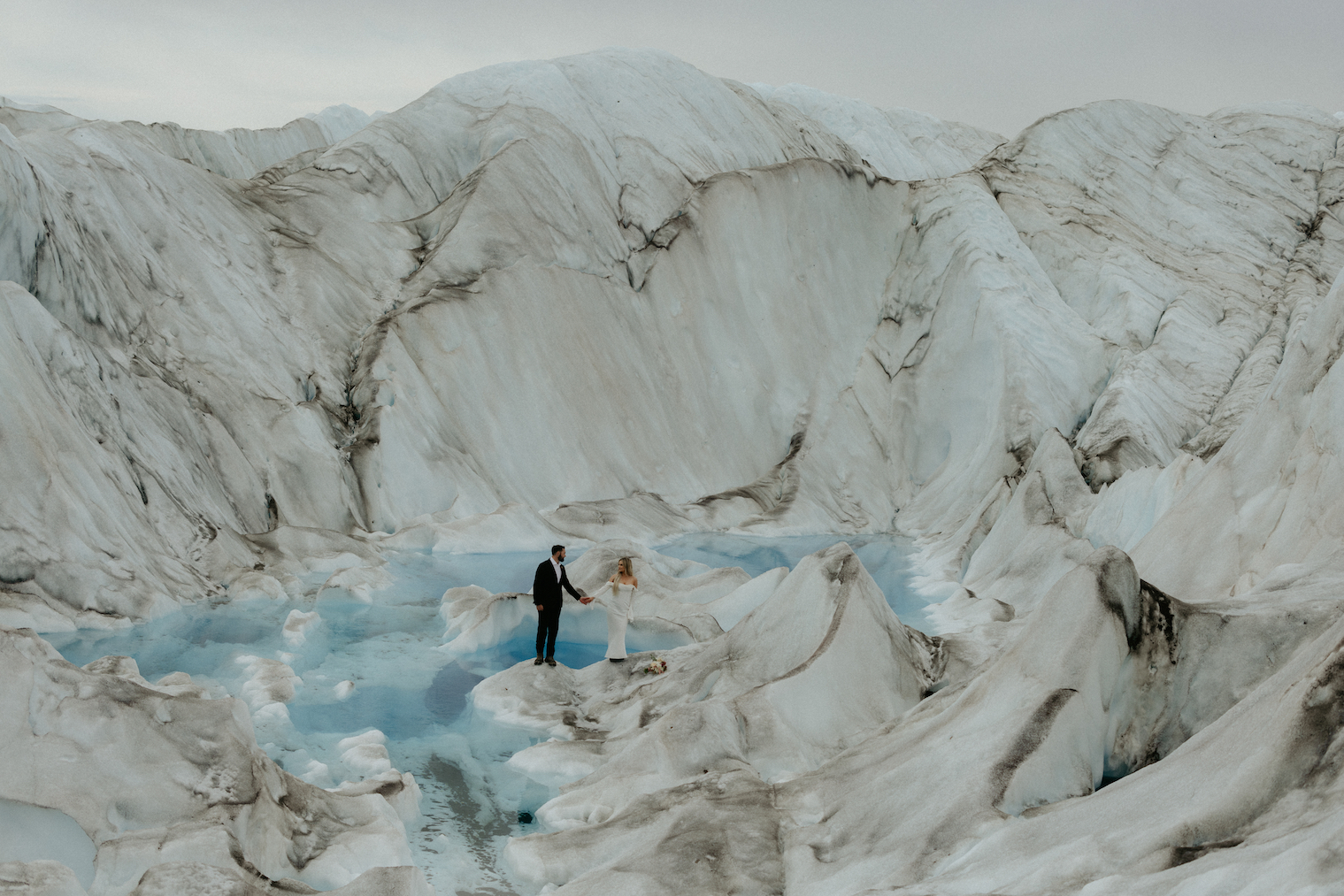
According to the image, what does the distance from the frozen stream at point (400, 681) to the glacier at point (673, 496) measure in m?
0.06

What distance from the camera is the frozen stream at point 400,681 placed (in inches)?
295

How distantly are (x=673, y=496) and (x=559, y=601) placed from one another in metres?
10.2

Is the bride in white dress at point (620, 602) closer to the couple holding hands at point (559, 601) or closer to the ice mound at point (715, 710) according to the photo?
the couple holding hands at point (559, 601)

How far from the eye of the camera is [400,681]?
10.6 m

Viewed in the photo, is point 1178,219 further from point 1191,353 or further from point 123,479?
point 123,479

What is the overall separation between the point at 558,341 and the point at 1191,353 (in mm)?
11819

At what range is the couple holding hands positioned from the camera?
10.4 meters

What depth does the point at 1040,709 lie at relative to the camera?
5.95 metres

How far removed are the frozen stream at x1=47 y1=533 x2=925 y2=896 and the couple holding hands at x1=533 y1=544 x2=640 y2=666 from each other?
84cm

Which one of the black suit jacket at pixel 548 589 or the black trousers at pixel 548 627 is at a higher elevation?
the black suit jacket at pixel 548 589

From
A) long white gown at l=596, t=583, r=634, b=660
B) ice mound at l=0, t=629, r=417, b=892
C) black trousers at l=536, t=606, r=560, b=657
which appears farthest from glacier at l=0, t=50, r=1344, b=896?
long white gown at l=596, t=583, r=634, b=660

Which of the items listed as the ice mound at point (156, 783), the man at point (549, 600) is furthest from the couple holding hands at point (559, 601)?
the ice mound at point (156, 783)

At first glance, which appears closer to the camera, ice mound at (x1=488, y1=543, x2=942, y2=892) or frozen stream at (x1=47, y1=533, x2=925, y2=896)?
ice mound at (x1=488, y1=543, x2=942, y2=892)

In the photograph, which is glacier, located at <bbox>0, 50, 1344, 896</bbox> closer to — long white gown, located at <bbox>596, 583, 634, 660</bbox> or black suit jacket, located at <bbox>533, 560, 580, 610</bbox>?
long white gown, located at <bbox>596, 583, 634, 660</bbox>
